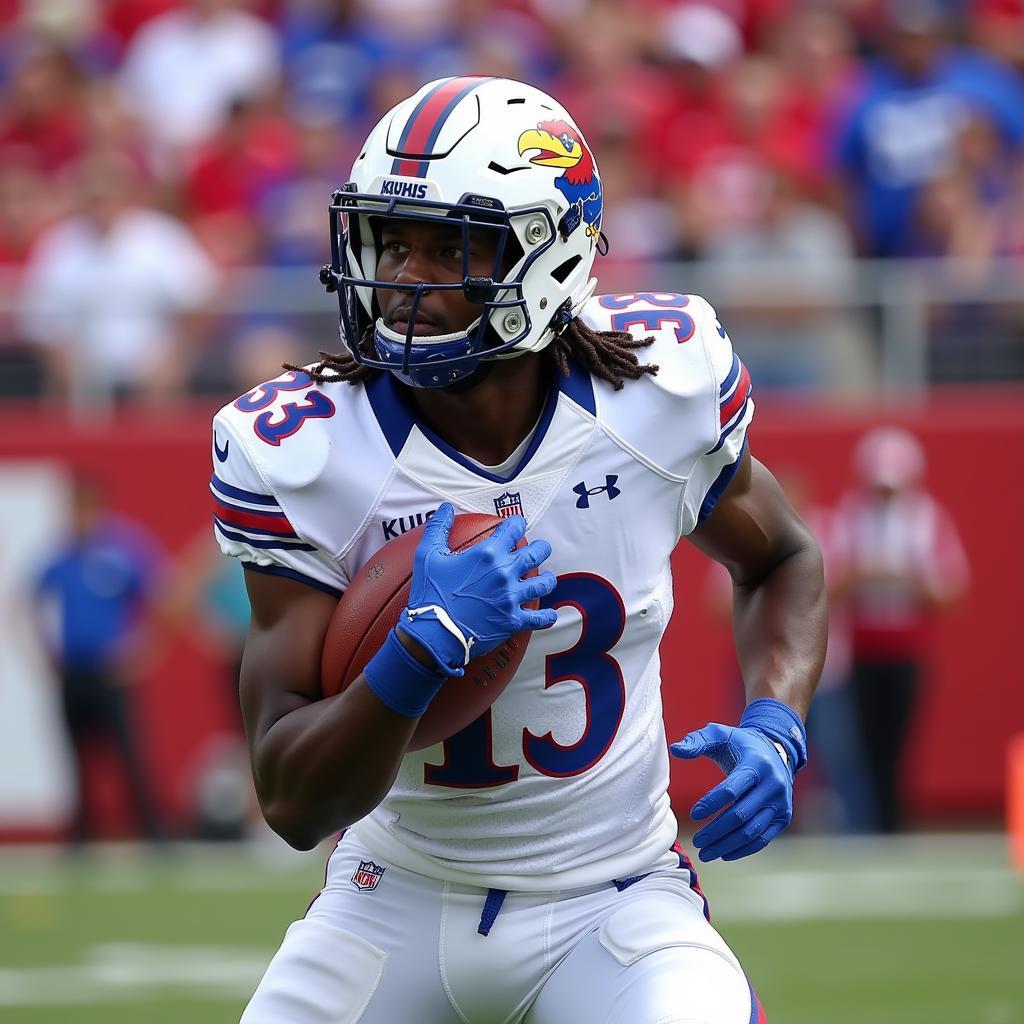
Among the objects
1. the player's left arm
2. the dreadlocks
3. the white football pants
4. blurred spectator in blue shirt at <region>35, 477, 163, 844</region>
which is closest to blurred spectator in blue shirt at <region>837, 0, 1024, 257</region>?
blurred spectator in blue shirt at <region>35, 477, 163, 844</region>

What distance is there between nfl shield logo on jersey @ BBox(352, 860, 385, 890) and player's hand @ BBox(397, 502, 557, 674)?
520 millimetres

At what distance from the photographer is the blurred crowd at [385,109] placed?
29.8 feet

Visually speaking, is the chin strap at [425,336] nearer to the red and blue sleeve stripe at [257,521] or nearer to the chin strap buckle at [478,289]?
the chin strap buckle at [478,289]

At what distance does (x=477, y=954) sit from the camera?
2920mm

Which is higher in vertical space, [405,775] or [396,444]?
[396,444]

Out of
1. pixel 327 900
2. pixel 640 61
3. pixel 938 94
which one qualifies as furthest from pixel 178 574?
pixel 327 900

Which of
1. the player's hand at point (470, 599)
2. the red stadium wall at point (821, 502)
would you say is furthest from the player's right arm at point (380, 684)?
the red stadium wall at point (821, 502)

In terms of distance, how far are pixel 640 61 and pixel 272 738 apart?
327 inches

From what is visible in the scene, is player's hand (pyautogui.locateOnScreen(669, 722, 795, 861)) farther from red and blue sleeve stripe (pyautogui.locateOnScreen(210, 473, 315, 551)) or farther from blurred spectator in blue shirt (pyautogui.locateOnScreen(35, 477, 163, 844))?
blurred spectator in blue shirt (pyautogui.locateOnScreen(35, 477, 163, 844))

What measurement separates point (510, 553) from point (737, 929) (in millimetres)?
4279

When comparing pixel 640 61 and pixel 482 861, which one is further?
pixel 640 61

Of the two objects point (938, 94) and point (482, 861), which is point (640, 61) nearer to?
point (938, 94)

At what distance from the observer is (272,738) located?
2773 millimetres

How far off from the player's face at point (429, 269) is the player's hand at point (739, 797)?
2.32 feet
